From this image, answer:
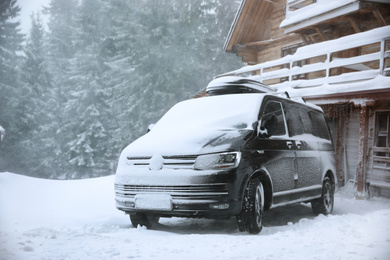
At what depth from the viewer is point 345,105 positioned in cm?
1087

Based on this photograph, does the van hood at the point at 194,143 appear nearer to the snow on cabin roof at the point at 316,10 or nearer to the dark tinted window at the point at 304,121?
the dark tinted window at the point at 304,121

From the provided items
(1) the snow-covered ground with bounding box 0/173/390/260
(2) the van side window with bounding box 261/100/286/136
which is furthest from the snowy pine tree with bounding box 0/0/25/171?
(2) the van side window with bounding box 261/100/286/136

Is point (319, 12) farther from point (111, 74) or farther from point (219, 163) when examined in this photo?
point (111, 74)

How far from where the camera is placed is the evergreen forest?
52.4ft

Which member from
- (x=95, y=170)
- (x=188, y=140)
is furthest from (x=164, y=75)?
(x=188, y=140)

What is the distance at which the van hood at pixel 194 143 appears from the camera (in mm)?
4145

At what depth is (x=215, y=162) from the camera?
4.07m

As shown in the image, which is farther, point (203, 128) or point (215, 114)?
point (215, 114)

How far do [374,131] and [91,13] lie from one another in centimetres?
1420

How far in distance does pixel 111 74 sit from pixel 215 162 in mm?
22424

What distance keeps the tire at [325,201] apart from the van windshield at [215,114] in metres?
2.54

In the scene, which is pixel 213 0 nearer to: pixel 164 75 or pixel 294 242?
pixel 164 75

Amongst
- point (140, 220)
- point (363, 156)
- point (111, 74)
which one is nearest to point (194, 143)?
point (140, 220)

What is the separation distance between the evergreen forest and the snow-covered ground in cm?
684
